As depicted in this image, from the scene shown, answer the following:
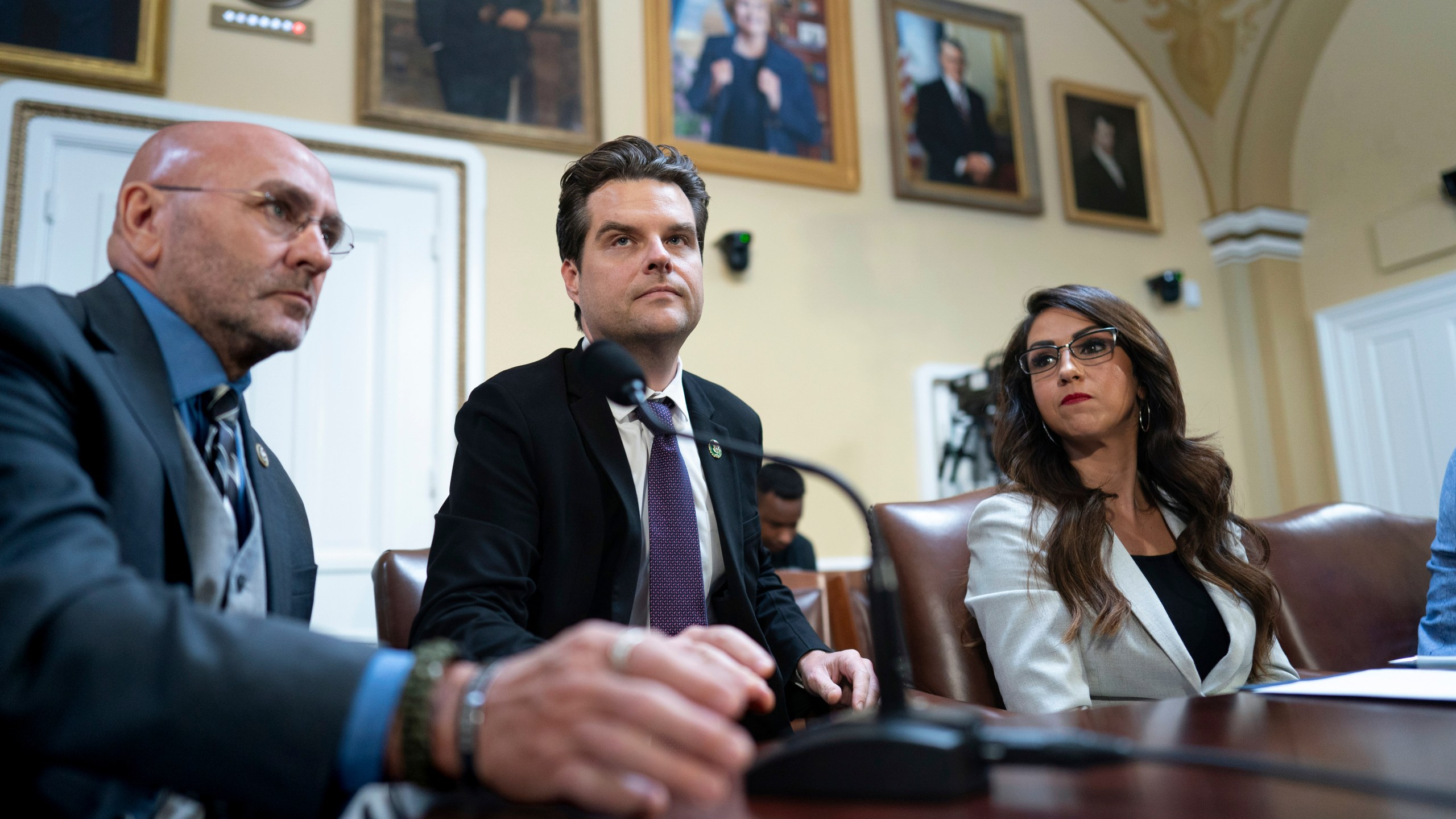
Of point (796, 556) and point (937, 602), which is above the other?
point (796, 556)

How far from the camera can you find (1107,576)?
1.97 meters

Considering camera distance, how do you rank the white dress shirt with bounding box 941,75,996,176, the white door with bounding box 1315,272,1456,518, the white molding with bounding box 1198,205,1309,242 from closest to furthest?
1. the white door with bounding box 1315,272,1456,518
2. the white dress shirt with bounding box 941,75,996,176
3. the white molding with bounding box 1198,205,1309,242

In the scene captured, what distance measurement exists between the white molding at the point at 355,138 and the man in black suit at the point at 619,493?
7.72ft

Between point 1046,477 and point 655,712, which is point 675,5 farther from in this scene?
point 655,712

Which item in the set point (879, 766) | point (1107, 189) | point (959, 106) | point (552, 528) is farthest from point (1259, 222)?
point (879, 766)

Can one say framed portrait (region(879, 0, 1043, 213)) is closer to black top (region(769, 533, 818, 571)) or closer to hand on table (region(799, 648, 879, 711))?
black top (region(769, 533, 818, 571))

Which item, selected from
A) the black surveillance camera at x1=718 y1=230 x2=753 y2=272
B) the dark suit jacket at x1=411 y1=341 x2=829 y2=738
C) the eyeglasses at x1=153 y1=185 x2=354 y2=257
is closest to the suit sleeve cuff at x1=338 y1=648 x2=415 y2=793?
the dark suit jacket at x1=411 y1=341 x2=829 y2=738

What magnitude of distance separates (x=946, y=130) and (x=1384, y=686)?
4689 millimetres

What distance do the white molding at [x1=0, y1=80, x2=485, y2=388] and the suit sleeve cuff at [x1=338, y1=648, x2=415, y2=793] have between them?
3537mm

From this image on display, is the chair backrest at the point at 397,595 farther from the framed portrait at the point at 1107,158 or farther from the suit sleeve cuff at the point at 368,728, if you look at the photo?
the framed portrait at the point at 1107,158

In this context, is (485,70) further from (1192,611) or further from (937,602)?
(1192,611)

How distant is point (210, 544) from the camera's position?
1.19 meters

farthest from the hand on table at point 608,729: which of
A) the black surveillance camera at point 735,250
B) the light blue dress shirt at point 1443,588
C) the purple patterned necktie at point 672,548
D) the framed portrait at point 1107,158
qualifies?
the framed portrait at point 1107,158

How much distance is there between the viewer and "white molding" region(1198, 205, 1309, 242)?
19.7ft
